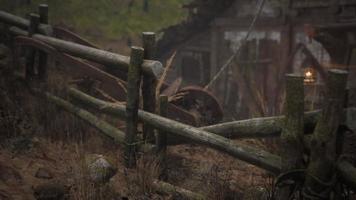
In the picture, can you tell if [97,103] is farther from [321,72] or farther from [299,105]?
[321,72]

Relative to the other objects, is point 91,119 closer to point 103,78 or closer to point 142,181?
point 103,78

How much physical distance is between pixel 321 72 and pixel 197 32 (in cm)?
501

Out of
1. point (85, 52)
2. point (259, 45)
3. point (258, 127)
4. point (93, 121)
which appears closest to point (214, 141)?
point (258, 127)

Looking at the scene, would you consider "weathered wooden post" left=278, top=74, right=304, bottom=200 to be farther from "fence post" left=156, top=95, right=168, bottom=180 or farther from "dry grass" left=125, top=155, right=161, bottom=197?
"fence post" left=156, top=95, right=168, bottom=180

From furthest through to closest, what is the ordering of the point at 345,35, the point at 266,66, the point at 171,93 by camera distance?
the point at 266,66 < the point at 345,35 < the point at 171,93

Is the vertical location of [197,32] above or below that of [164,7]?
below

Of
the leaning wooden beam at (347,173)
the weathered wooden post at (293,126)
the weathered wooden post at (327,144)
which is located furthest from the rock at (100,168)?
the leaning wooden beam at (347,173)

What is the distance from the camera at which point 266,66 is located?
11750mm

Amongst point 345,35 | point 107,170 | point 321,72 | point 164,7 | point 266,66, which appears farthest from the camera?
point 164,7

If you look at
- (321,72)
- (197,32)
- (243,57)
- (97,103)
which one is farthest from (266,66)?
(97,103)

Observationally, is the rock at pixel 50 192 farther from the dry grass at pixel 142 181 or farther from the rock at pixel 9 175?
the dry grass at pixel 142 181

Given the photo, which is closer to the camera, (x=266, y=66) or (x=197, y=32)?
(x=266, y=66)

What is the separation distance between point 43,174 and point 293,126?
2989 millimetres

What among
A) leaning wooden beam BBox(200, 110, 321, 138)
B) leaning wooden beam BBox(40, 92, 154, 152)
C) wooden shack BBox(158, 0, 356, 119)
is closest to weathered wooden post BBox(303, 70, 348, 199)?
leaning wooden beam BBox(200, 110, 321, 138)
